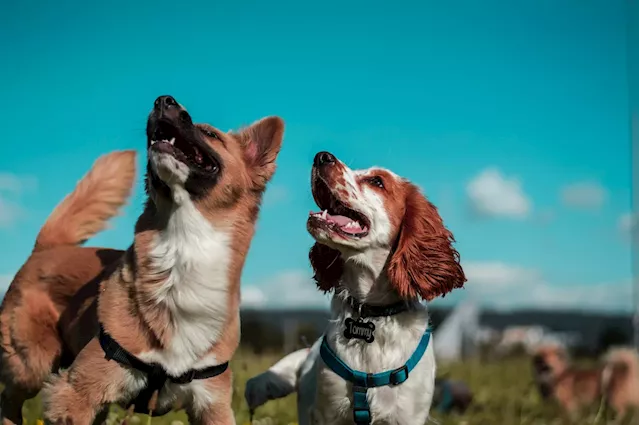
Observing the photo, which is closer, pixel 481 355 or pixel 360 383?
pixel 360 383

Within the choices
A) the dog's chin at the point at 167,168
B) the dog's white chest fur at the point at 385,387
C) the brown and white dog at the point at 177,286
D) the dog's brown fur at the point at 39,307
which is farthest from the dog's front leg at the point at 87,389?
the dog's white chest fur at the point at 385,387

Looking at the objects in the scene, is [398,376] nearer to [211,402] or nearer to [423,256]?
[423,256]

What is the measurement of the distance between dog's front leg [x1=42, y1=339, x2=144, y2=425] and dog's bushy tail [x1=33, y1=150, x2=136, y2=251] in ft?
5.94

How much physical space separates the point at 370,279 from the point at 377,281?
0.05 m

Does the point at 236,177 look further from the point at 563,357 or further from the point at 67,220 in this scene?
the point at 563,357

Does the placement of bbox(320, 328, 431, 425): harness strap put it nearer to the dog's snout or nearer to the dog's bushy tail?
the dog's snout

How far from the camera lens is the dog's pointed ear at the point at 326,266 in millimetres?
5164

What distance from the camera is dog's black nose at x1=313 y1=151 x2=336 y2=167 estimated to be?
490cm

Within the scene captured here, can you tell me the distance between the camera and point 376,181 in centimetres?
506

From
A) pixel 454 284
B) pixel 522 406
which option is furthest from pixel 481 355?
pixel 454 284

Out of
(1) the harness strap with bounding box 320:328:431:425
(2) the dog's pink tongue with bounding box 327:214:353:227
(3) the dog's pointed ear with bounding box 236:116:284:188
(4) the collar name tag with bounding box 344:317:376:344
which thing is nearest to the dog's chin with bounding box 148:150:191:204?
(3) the dog's pointed ear with bounding box 236:116:284:188

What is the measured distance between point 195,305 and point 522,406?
508cm

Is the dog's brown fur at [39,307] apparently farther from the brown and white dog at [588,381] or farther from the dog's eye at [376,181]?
the brown and white dog at [588,381]

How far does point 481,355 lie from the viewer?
50.0ft
